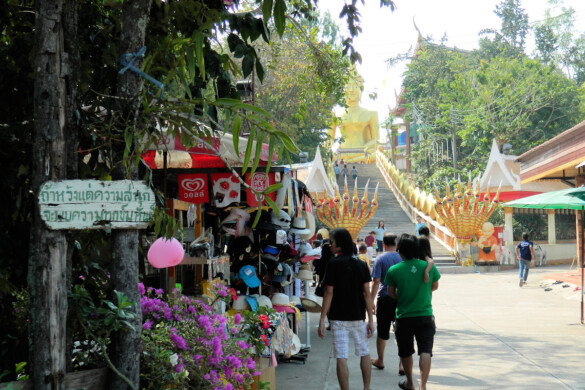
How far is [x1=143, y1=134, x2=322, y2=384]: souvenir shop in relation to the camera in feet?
25.1

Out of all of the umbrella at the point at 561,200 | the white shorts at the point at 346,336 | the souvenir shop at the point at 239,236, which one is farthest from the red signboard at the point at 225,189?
the umbrella at the point at 561,200

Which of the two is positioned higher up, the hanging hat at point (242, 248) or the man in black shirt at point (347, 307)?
the hanging hat at point (242, 248)

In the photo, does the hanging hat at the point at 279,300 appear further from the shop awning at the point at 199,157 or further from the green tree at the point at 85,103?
the green tree at the point at 85,103

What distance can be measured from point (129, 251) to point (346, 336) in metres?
3.19

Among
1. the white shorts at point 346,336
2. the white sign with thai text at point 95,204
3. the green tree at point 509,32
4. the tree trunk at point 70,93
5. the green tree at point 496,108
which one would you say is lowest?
the white shorts at point 346,336

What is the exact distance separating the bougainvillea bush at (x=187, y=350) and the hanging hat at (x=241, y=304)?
216 cm

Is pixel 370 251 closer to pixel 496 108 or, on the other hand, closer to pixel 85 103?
pixel 496 108

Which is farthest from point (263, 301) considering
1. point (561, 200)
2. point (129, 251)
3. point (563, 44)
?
point (563, 44)

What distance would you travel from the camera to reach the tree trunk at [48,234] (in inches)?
135

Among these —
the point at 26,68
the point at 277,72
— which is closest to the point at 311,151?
the point at 277,72

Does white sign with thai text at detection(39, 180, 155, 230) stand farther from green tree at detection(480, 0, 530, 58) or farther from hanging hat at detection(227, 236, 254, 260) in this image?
green tree at detection(480, 0, 530, 58)

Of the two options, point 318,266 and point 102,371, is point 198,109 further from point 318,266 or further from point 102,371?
point 318,266

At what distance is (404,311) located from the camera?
6.49 metres

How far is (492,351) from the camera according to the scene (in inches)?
354
